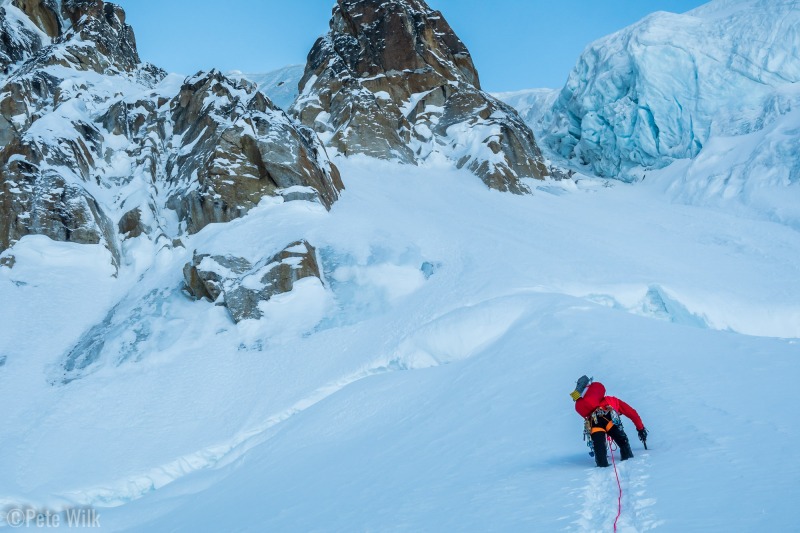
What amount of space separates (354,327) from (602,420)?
1125cm

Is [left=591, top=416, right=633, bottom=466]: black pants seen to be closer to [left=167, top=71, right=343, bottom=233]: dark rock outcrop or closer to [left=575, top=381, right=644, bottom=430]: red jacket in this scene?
[left=575, top=381, right=644, bottom=430]: red jacket

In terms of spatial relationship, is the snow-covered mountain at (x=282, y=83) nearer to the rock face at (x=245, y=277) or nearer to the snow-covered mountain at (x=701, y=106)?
the snow-covered mountain at (x=701, y=106)

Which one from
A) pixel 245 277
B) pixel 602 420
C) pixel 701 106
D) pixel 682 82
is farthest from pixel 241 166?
pixel 682 82

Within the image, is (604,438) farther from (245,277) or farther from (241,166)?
(241,166)

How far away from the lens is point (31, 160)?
22.4 meters

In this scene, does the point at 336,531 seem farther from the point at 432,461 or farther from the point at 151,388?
the point at 151,388

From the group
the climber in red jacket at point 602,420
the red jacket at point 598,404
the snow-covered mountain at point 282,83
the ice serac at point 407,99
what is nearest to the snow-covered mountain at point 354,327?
the climber in red jacket at point 602,420

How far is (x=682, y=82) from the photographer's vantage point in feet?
129

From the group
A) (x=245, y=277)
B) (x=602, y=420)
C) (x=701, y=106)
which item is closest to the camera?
(x=602, y=420)

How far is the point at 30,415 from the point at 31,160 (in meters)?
12.5

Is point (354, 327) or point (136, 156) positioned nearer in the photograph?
point (354, 327)

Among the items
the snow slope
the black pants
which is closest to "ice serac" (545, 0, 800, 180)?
the snow slope

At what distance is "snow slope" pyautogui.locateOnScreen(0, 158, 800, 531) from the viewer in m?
5.67

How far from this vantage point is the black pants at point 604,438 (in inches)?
235
